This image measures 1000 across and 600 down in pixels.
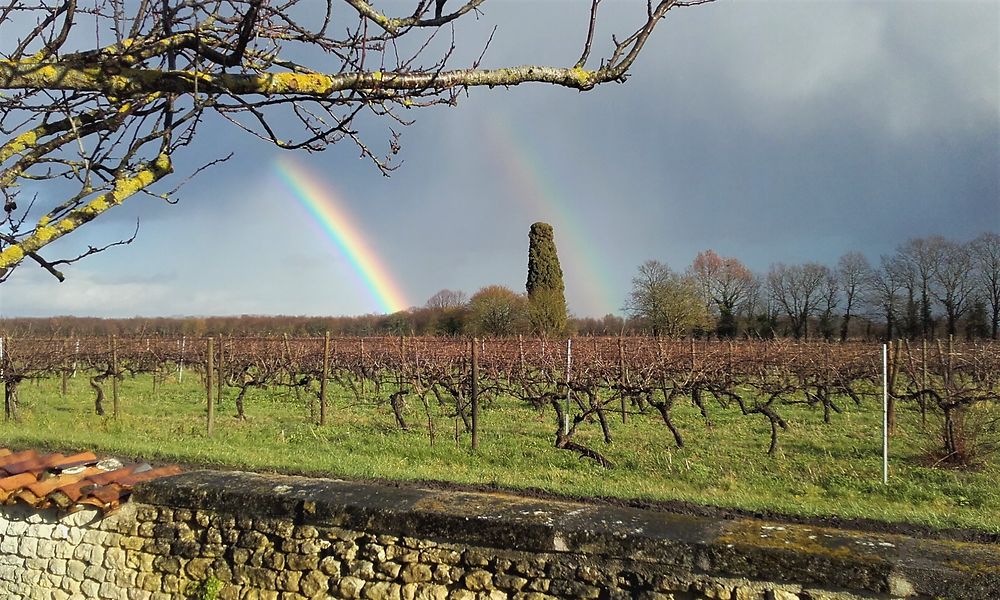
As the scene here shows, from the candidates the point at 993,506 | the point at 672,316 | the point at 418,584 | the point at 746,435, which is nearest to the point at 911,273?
the point at 672,316

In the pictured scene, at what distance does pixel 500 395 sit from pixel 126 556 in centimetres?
1526

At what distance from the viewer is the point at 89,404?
16.3 metres

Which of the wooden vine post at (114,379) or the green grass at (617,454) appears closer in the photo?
the green grass at (617,454)

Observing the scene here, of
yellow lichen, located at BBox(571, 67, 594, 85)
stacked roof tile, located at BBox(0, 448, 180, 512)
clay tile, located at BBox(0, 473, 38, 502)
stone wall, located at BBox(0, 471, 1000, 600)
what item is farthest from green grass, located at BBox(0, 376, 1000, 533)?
yellow lichen, located at BBox(571, 67, 594, 85)

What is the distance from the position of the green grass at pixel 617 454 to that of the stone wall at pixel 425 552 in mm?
3752

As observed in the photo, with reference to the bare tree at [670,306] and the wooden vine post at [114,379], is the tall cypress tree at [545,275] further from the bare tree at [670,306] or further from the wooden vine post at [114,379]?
the wooden vine post at [114,379]

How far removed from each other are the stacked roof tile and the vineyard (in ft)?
12.5

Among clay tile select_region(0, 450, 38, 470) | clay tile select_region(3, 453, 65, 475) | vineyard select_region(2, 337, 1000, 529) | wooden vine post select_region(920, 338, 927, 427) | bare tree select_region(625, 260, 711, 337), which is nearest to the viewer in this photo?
clay tile select_region(3, 453, 65, 475)

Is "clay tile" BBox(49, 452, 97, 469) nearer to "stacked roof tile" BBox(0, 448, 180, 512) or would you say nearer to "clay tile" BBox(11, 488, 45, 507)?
"stacked roof tile" BBox(0, 448, 180, 512)

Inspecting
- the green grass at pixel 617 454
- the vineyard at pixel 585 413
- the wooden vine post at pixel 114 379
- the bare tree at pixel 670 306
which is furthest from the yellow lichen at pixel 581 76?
the bare tree at pixel 670 306

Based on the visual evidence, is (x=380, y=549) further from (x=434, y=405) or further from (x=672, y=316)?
(x=672, y=316)

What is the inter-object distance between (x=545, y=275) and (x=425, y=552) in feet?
114

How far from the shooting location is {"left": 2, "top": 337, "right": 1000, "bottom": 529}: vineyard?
864 centimetres

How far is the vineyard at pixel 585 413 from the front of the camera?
28.3ft
